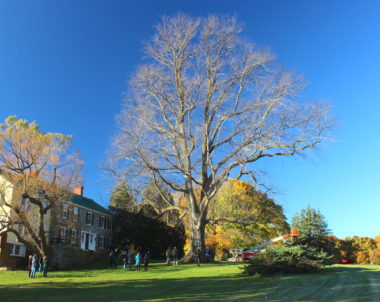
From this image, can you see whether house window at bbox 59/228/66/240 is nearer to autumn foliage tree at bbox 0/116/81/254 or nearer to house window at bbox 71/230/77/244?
house window at bbox 71/230/77/244

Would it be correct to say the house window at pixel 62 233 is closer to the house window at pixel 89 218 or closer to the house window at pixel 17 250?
the house window at pixel 89 218

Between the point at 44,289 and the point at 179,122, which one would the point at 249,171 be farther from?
the point at 44,289

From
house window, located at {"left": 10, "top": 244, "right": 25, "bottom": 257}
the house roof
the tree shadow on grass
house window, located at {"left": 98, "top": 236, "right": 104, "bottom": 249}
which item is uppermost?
the house roof

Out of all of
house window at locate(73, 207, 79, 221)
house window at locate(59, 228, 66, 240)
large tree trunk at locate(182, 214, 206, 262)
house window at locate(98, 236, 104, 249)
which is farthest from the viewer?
house window at locate(98, 236, 104, 249)

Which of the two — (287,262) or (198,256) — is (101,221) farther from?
(287,262)

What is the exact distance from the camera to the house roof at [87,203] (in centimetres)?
4731

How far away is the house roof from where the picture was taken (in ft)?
155

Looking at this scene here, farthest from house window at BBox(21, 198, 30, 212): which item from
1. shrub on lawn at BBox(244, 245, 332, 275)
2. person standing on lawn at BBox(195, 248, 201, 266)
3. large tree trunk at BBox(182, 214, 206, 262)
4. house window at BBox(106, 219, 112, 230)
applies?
shrub on lawn at BBox(244, 245, 332, 275)

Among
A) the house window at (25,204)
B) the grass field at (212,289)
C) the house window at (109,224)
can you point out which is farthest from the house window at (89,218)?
the grass field at (212,289)

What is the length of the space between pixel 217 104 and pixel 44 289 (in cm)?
1938

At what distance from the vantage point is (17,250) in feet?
125

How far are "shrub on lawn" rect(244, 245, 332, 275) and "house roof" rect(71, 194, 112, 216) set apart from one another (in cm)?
3067

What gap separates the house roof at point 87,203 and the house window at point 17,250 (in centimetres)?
845

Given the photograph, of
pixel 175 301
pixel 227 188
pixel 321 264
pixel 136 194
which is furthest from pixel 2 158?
pixel 227 188
